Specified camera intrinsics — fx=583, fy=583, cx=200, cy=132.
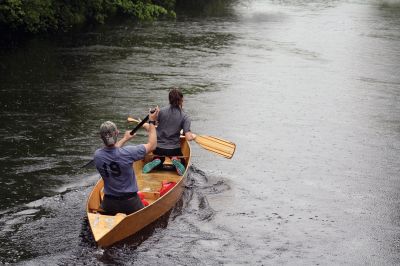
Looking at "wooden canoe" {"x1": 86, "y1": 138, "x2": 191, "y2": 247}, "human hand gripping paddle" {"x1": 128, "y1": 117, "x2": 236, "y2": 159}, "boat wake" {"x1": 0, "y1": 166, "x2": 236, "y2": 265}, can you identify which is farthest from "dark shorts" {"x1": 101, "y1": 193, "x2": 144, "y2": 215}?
"human hand gripping paddle" {"x1": 128, "y1": 117, "x2": 236, "y2": 159}

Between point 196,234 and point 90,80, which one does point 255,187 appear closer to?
point 196,234

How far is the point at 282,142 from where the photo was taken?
15.4m

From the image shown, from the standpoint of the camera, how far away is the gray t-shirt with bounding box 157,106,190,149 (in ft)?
35.8

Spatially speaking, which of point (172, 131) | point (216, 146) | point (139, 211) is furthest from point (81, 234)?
point (216, 146)

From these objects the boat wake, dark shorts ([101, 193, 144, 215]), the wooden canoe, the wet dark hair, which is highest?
the wet dark hair

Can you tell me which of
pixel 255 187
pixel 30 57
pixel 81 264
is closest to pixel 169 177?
pixel 255 187

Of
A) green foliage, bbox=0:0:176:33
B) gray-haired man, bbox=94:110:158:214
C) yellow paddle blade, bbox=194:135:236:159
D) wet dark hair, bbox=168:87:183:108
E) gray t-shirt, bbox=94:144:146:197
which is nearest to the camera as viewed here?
gray-haired man, bbox=94:110:158:214

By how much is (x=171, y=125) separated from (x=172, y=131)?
0.13 metres

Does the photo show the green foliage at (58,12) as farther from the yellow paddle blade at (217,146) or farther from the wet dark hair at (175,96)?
the wet dark hair at (175,96)

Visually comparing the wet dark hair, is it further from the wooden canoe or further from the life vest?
the life vest

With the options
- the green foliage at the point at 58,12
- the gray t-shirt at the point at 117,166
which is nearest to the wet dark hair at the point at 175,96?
the gray t-shirt at the point at 117,166

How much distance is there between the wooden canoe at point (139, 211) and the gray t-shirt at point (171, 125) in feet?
1.70

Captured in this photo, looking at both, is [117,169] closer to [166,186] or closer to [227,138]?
[166,186]

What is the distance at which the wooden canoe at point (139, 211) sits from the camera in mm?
8312
